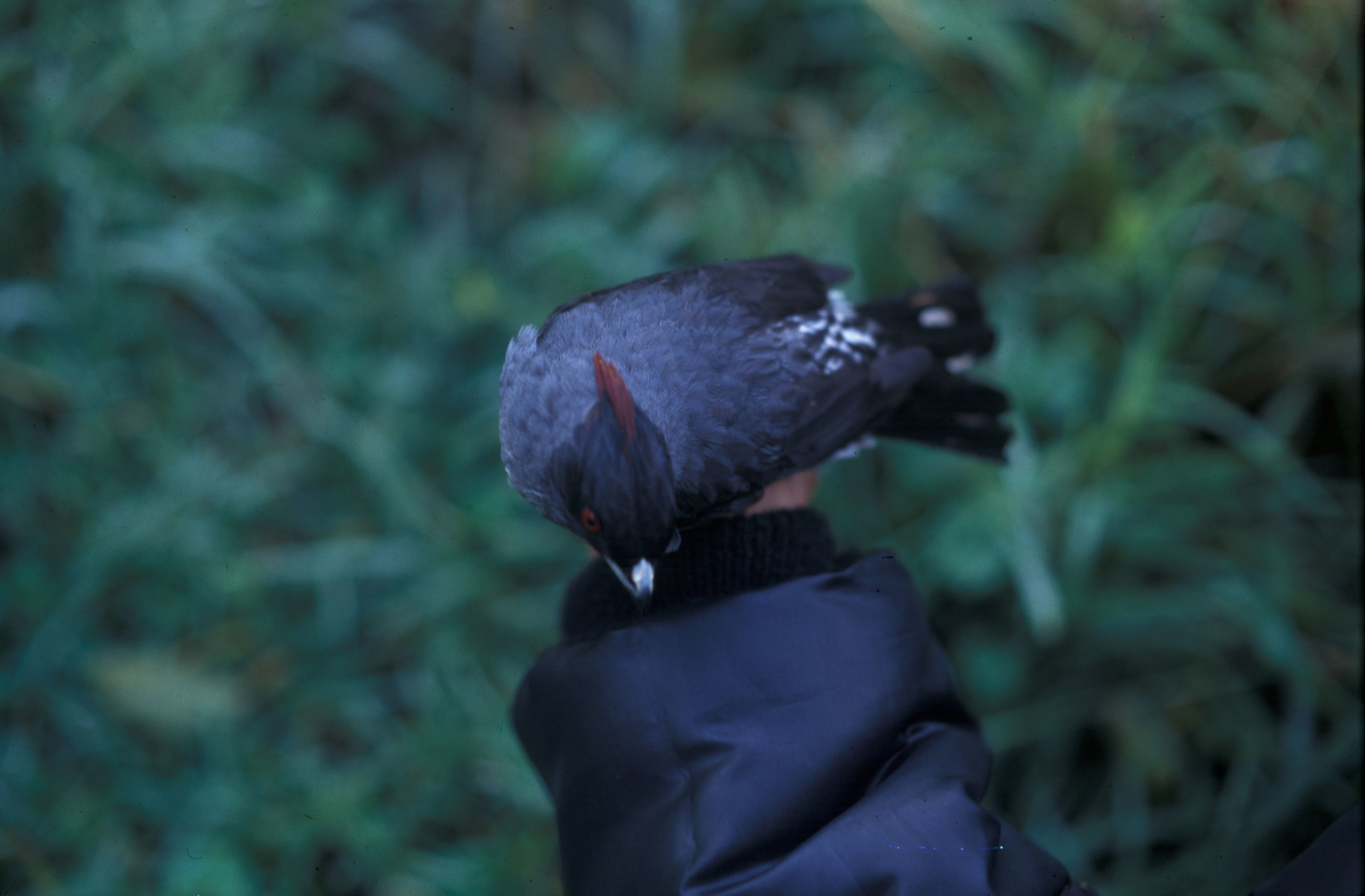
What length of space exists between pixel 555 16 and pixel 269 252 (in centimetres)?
147

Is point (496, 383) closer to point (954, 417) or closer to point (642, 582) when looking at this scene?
point (954, 417)

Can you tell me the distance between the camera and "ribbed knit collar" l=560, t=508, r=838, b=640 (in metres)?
1.68

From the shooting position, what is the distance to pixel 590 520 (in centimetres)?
168

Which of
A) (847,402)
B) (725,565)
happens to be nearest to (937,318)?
(847,402)

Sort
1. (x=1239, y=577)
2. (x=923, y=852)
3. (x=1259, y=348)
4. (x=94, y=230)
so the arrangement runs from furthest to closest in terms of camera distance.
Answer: (x=94, y=230) → (x=1259, y=348) → (x=1239, y=577) → (x=923, y=852)

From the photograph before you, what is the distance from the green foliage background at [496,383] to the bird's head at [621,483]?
52.5 inches

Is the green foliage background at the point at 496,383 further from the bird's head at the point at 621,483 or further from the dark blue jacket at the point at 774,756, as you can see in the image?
the bird's head at the point at 621,483

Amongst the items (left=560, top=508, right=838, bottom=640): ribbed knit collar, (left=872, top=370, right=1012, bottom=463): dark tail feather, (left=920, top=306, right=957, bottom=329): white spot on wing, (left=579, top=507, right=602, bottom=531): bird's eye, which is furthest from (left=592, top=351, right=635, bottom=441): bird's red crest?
(left=920, top=306, right=957, bottom=329): white spot on wing

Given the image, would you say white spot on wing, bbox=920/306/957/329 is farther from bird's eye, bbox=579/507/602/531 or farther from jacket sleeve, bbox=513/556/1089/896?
bird's eye, bbox=579/507/602/531

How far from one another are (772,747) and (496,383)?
2.01m

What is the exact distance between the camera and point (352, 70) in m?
3.68

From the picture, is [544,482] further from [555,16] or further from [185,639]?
[555,16]

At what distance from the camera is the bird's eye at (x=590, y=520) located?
1.67 meters

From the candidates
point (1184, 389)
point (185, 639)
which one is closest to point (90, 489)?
point (185, 639)
